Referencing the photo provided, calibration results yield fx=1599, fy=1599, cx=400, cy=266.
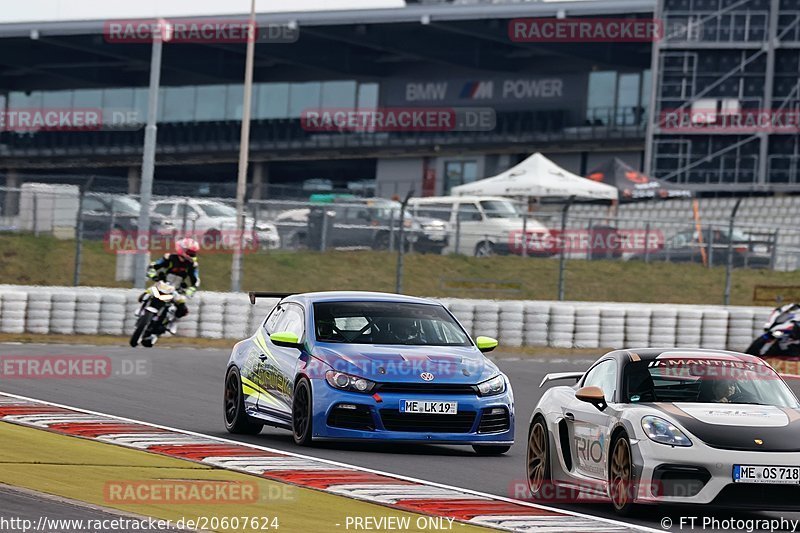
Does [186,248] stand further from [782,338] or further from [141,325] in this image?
[782,338]

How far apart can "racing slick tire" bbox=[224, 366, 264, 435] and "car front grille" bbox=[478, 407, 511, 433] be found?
6.69 feet

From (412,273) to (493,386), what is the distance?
21106 millimetres

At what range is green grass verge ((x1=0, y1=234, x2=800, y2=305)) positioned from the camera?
32.0 meters

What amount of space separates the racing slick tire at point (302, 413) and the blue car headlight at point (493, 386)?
133cm

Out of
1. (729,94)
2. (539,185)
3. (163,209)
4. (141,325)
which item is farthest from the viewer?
(729,94)

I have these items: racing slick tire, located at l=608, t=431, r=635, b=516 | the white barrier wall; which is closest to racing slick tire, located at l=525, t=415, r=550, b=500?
racing slick tire, located at l=608, t=431, r=635, b=516

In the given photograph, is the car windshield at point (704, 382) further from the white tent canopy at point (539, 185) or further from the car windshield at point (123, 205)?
the white tent canopy at point (539, 185)

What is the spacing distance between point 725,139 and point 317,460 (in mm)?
46794

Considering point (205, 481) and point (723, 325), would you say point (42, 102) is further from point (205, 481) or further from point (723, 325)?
point (205, 481)

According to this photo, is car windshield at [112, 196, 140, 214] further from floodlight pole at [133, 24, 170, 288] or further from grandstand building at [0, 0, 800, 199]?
grandstand building at [0, 0, 800, 199]

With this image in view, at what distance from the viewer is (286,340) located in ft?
41.5

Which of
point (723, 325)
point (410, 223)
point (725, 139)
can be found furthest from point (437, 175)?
point (723, 325)

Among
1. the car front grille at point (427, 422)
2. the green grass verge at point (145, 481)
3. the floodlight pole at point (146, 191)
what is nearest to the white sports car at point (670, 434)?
the green grass verge at point (145, 481)

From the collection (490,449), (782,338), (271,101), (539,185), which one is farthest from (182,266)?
(271,101)
